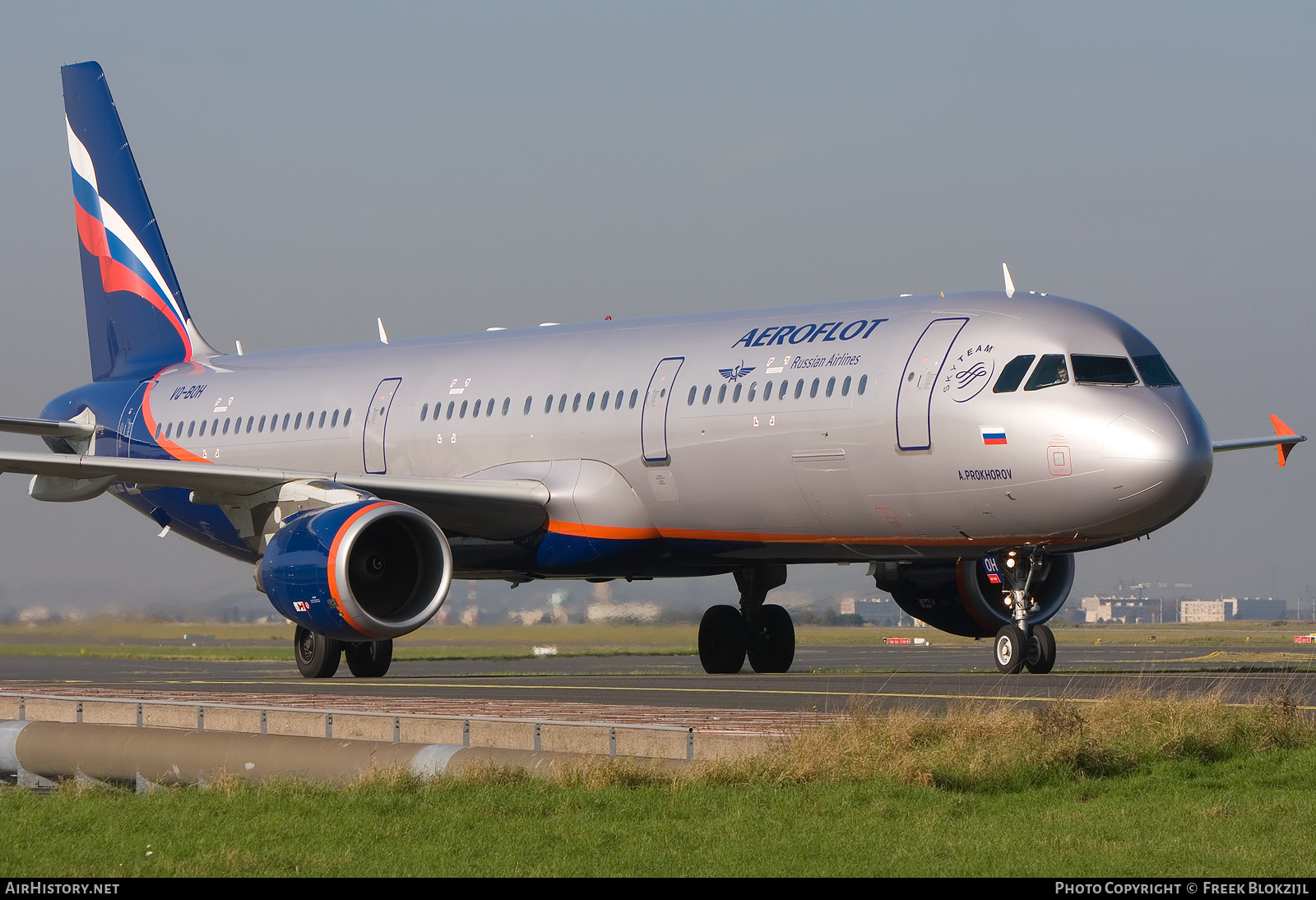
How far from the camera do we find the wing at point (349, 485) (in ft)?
66.8

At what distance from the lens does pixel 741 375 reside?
20.1 meters

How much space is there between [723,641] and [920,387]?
6.76 metres

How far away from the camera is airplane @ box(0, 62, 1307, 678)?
1772 cm

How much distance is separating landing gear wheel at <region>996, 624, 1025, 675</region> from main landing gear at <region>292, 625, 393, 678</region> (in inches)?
338

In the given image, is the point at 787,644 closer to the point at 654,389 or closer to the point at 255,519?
the point at 654,389

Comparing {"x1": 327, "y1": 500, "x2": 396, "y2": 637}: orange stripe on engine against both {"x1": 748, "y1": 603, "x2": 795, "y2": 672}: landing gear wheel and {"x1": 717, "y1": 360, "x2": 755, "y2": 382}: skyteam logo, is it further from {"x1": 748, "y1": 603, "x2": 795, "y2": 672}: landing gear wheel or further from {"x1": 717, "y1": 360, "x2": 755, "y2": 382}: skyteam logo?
{"x1": 748, "y1": 603, "x2": 795, "y2": 672}: landing gear wheel

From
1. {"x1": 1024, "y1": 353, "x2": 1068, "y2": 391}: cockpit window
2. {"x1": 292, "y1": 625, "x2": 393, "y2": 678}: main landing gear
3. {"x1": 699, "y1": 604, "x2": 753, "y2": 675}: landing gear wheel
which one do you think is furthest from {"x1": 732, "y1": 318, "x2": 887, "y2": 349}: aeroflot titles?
{"x1": 292, "y1": 625, "x2": 393, "y2": 678}: main landing gear

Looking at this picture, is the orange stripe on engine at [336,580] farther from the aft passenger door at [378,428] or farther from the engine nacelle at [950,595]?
the engine nacelle at [950,595]

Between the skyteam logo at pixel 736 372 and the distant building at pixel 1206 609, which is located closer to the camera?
the skyteam logo at pixel 736 372

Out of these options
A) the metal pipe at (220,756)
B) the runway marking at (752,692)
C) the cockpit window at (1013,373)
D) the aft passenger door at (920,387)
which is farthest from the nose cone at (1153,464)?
the metal pipe at (220,756)

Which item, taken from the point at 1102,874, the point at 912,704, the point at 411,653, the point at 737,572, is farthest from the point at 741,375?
the point at 411,653

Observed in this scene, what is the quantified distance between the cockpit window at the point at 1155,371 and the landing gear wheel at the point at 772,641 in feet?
24.3

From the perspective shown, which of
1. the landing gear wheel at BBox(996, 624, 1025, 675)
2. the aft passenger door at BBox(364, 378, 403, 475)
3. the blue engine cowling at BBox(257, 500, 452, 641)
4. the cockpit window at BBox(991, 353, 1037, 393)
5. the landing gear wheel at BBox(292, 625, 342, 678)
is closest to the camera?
the cockpit window at BBox(991, 353, 1037, 393)

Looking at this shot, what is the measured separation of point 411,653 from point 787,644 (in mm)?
15672
